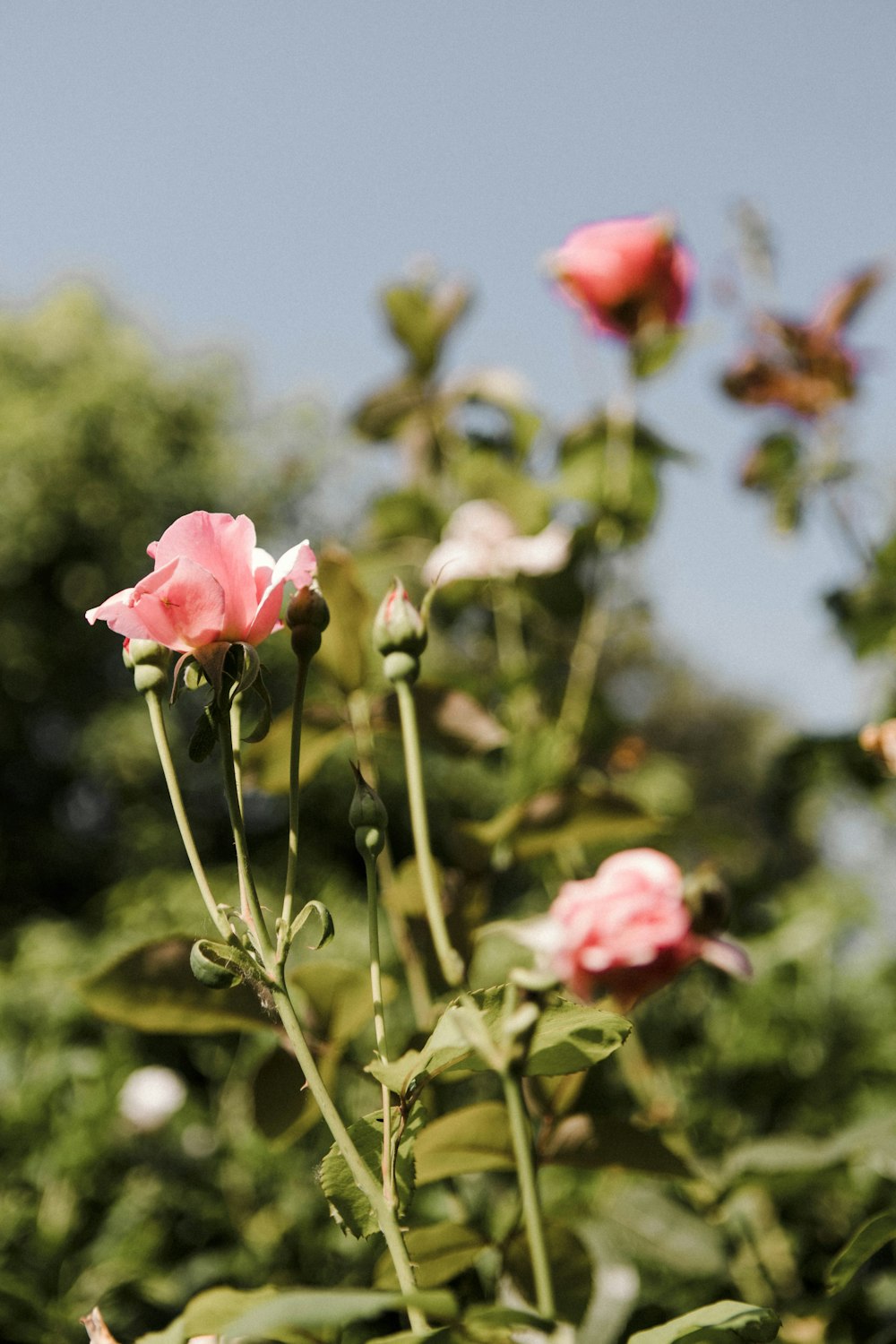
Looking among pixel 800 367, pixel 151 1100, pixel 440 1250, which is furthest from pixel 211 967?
pixel 151 1100

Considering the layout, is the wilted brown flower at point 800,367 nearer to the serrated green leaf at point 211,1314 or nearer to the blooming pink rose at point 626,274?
the blooming pink rose at point 626,274

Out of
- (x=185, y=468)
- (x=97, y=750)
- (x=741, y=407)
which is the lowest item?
(x=97, y=750)

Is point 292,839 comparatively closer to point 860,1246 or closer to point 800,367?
point 860,1246

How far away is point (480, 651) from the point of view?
2.36ft

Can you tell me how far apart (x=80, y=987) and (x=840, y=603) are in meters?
0.48

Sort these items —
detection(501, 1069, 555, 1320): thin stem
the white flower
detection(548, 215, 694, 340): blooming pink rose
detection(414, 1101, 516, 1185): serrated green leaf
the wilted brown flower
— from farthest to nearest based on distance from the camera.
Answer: the white flower
the wilted brown flower
detection(548, 215, 694, 340): blooming pink rose
detection(414, 1101, 516, 1185): serrated green leaf
detection(501, 1069, 555, 1320): thin stem

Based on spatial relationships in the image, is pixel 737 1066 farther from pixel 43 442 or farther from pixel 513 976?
pixel 43 442

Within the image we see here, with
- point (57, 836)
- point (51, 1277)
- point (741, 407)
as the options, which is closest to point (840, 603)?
point (741, 407)

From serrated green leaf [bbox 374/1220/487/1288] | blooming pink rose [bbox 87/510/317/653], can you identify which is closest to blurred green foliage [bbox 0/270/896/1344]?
serrated green leaf [bbox 374/1220/487/1288]

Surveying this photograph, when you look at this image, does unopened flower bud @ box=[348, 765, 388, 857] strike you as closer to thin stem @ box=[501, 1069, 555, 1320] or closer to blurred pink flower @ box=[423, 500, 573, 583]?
thin stem @ box=[501, 1069, 555, 1320]

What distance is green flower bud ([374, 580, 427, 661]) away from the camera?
0.24 meters

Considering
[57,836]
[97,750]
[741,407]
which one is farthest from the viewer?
[57,836]

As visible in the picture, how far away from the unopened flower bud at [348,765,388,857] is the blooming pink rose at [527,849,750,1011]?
0.12 m

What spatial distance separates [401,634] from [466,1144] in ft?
0.44
